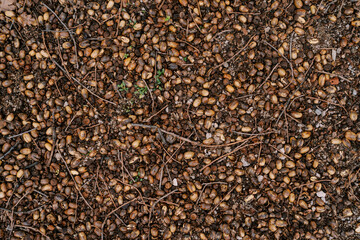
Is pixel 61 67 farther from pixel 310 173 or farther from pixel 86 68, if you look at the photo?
pixel 310 173

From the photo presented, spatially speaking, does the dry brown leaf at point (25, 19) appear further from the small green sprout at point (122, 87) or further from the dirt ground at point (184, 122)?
the small green sprout at point (122, 87)

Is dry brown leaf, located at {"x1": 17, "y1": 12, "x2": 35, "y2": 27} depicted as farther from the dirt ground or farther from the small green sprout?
the small green sprout

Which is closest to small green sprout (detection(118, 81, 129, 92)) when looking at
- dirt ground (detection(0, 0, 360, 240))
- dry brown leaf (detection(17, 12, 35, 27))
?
dirt ground (detection(0, 0, 360, 240))

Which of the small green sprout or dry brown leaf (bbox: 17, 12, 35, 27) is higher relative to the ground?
dry brown leaf (bbox: 17, 12, 35, 27)

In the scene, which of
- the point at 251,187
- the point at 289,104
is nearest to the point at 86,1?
the point at 289,104

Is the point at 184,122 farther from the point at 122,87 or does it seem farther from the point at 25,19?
the point at 25,19

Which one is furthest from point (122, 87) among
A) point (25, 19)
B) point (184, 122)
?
point (25, 19)

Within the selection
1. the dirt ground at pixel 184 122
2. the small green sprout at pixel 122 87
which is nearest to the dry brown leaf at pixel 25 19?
the dirt ground at pixel 184 122
